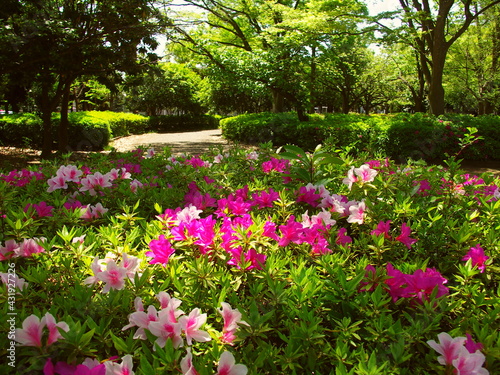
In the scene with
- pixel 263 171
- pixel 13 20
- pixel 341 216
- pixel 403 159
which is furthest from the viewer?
pixel 403 159

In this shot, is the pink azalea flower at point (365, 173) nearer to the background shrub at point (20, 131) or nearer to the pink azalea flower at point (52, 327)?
the pink azalea flower at point (52, 327)

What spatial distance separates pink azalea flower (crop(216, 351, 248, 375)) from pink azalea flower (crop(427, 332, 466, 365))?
45 centimetres

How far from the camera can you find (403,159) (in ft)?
34.8

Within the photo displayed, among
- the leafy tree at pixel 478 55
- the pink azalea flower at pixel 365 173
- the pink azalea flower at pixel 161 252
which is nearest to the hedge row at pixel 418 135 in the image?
the pink azalea flower at pixel 365 173

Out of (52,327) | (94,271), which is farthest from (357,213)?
(52,327)

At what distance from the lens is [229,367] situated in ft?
2.66

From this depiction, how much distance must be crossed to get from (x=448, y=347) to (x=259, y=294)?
516 millimetres

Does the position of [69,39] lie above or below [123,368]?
above

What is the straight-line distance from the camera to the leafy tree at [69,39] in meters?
8.63

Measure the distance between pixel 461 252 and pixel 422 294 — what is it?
0.48 m

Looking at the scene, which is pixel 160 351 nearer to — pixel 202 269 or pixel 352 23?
pixel 202 269

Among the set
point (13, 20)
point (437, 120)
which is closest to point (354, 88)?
point (437, 120)

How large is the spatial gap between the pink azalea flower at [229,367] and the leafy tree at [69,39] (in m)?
9.46

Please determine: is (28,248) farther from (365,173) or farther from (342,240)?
(365,173)
